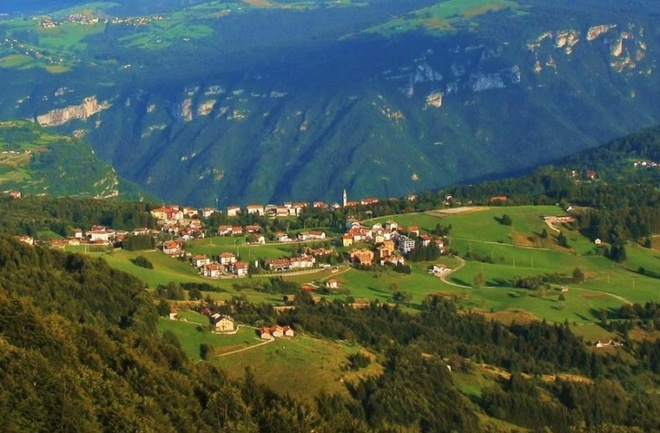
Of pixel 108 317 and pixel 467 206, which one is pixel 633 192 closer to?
pixel 467 206

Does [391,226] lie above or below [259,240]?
below

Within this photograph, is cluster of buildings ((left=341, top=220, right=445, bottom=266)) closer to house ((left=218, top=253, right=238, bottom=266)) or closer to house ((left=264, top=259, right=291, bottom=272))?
house ((left=264, top=259, right=291, bottom=272))

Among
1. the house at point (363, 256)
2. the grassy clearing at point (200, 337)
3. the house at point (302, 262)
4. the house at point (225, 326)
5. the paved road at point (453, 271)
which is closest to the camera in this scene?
the grassy clearing at point (200, 337)

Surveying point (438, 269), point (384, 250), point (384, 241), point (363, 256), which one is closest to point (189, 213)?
point (384, 241)

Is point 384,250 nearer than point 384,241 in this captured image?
Yes

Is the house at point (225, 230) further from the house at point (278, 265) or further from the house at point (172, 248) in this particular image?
the house at point (278, 265)

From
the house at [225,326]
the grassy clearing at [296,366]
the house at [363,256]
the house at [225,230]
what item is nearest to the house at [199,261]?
the house at [363,256]

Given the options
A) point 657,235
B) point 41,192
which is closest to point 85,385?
point 657,235

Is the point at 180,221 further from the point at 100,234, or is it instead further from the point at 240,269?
the point at 240,269
